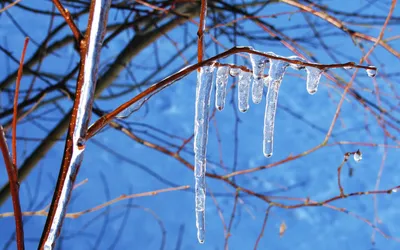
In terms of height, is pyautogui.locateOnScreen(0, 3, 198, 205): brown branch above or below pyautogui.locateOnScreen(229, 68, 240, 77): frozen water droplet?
above

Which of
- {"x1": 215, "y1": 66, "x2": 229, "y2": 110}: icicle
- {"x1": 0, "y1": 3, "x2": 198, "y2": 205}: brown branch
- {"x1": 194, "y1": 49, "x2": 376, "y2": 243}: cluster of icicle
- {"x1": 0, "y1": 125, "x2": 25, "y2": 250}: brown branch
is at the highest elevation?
{"x1": 0, "y1": 3, "x2": 198, "y2": 205}: brown branch

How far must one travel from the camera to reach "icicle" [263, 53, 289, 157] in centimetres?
43

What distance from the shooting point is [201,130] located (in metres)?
0.47

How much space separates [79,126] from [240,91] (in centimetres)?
24

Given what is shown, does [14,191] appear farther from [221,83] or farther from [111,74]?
[111,74]

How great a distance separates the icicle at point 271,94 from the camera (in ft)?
1.40

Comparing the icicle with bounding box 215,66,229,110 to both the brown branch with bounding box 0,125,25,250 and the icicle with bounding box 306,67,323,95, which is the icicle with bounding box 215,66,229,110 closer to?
the icicle with bounding box 306,67,323,95

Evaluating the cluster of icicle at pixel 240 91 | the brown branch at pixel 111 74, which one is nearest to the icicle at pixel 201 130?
the cluster of icicle at pixel 240 91

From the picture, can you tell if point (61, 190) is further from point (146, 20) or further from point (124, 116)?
point (146, 20)

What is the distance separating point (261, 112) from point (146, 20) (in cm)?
54

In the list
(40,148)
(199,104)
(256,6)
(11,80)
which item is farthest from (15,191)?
(256,6)

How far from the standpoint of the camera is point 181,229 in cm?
158

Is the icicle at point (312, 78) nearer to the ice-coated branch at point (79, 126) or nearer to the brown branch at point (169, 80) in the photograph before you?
the brown branch at point (169, 80)

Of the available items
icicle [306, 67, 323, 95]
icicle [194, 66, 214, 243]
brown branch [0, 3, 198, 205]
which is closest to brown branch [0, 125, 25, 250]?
icicle [194, 66, 214, 243]
